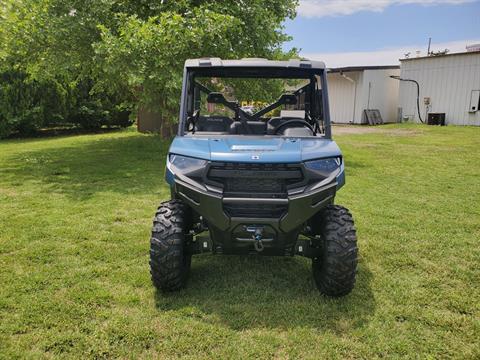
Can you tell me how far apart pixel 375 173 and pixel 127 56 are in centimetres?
565

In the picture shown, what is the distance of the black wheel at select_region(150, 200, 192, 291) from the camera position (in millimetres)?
3295

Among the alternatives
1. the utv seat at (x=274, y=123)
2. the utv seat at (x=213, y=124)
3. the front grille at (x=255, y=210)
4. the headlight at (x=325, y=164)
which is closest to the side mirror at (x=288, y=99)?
the utv seat at (x=274, y=123)

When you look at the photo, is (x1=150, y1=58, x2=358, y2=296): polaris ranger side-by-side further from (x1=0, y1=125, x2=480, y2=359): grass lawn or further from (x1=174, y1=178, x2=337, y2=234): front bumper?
(x1=0, y1=125, x2=480, y2=359): grass lawn

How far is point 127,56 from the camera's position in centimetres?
827

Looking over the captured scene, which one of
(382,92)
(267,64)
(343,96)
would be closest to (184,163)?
(267,64)

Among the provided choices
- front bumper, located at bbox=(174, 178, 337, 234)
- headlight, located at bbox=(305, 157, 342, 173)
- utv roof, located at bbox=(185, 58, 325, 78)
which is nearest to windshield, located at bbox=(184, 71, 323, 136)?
utv roof, located at bbox=(185, 58, 325, 78)

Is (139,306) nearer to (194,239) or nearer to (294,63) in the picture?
(194,239)

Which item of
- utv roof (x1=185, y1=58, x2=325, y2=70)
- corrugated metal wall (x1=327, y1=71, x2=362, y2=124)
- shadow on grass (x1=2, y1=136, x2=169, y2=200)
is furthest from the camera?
corrugated metal wall (x1=327, y1=71, x2=362, y2=124)

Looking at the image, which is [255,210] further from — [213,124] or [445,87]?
[445,87]

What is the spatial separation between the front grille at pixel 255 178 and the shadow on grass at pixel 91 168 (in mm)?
4286

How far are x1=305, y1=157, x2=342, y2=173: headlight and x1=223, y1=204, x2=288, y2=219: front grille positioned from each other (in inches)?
15.1

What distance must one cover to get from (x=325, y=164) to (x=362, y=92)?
74.2 ft

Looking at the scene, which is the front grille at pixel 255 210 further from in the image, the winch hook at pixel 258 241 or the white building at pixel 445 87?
the white building at pixel 445 87

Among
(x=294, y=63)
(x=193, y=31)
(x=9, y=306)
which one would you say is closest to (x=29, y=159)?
(x=193, y=31)
